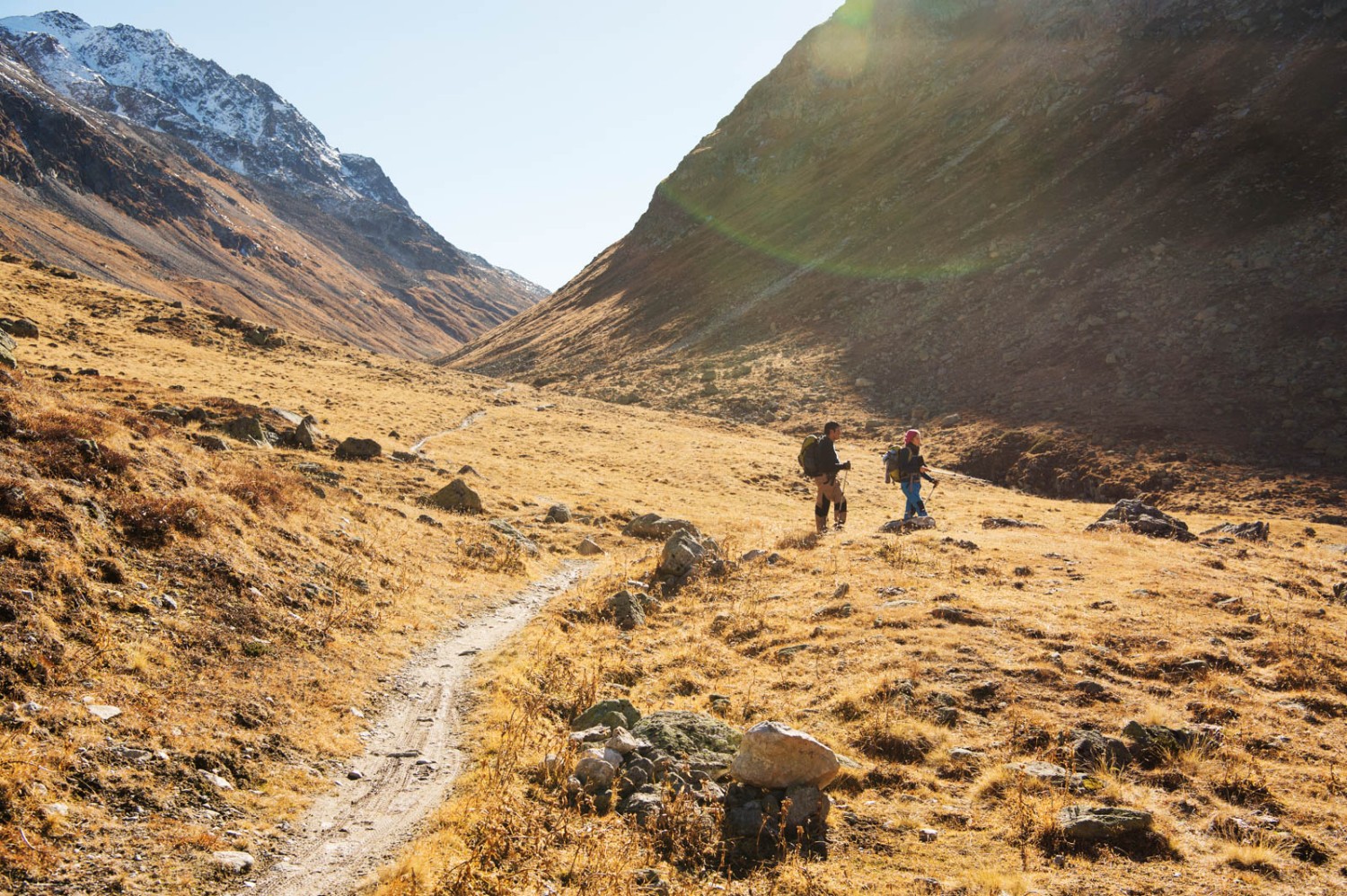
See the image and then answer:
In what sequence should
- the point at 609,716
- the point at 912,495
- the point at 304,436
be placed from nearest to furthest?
the point at 609,716 → the point at 912,495 → the point at 304,436

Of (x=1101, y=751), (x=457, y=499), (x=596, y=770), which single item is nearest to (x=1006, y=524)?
(x=1101, y=751)

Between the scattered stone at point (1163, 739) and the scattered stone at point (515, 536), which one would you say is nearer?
the scattered stone at point (1163, 739)

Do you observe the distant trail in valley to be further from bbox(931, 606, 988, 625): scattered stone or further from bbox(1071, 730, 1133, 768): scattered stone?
bbox(1071, 730, 1133, 768): scattered stone

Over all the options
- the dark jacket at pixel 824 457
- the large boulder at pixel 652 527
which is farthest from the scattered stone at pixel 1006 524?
the large boulder at pixel 652 527

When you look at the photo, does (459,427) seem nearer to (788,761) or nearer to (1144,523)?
(1144,523)

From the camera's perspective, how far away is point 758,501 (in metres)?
33.5

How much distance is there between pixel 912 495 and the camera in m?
19.8

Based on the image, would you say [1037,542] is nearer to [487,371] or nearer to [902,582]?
[902,582]

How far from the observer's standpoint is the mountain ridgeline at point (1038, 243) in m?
41.7

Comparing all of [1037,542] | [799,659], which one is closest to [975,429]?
[1037,542]

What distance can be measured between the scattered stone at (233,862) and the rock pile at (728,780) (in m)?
2.72

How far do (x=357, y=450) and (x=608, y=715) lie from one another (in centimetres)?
2001

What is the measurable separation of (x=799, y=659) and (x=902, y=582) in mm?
3807

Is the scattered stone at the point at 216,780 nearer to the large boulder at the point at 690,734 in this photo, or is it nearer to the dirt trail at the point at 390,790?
the dirt trail at the point at 390,790
